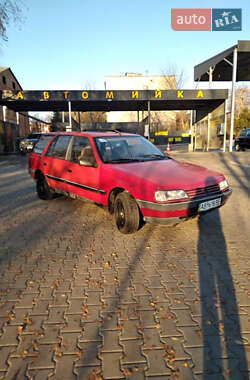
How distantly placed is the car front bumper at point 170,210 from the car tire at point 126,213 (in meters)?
0.18

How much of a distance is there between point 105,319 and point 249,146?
21.4 m

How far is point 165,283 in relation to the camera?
10.1ft

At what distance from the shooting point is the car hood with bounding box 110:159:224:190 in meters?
3.93

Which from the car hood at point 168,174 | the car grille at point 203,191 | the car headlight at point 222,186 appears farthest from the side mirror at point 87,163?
the car headlight at point 222,186

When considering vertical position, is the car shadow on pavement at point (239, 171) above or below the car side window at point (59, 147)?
below

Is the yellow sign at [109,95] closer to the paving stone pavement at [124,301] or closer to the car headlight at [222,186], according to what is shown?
the paving stone pavement at [124,301]

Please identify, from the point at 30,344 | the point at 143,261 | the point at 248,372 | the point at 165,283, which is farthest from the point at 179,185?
the point at 30,344

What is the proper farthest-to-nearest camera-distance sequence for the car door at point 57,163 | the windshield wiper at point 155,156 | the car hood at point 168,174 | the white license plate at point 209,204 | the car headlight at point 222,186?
the car door at point 57,163
the windshield wiper at point 155,156
the car headlight at point 222,186
the white license plate at point 209,204
the car hood at point 168,174

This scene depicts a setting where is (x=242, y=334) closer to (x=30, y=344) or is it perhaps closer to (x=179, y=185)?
(x=30, y=344)

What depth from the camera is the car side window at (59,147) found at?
583 centimetres

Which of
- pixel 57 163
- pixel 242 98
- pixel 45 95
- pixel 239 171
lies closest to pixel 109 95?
pixel 45 95

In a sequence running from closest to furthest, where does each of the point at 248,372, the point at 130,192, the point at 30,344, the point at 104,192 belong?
the point at 248,372 < the point at 30,344 < the point at 130,192 < the point at 104,192

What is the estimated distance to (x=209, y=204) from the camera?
416 cm

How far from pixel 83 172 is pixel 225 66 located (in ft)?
68.2
